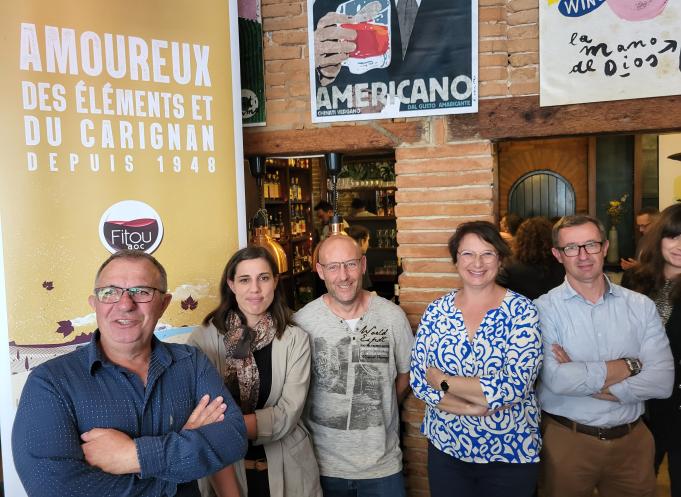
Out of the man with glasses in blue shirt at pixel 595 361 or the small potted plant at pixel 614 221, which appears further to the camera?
the small potted plant at pixel 614 221

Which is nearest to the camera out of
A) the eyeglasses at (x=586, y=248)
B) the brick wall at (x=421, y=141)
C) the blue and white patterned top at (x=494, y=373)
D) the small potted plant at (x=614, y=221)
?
the blue and white patterned top at (x=494, y=373)

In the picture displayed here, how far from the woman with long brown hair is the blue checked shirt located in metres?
2.00

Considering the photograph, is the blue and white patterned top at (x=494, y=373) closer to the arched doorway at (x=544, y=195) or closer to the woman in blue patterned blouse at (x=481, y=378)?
the woman in blue patterned blouse at (x=481, y=378)

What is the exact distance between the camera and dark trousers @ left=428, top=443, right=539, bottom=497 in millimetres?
2338

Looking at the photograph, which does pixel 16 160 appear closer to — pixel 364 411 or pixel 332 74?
pixel 332 74

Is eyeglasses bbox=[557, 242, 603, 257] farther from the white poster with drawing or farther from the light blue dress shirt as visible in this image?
the white poster with drawing

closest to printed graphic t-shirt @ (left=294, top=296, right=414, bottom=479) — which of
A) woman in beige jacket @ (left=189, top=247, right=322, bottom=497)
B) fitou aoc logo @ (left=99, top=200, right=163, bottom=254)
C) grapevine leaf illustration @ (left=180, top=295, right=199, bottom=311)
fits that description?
woman in beige jacket @ (left=189, top=247, right=322, bottom=497)

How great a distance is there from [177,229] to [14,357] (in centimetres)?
92

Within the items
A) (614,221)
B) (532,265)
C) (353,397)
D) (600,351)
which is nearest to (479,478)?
(353,397)

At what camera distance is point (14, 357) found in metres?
2.56

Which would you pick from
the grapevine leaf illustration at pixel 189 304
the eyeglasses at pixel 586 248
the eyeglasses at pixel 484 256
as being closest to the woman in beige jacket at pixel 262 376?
the grapevine leaf illustration at pixel 189 304

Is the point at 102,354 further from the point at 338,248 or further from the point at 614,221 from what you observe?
the point at 614,221

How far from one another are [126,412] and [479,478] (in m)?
1.46

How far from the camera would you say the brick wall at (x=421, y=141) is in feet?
9.88
